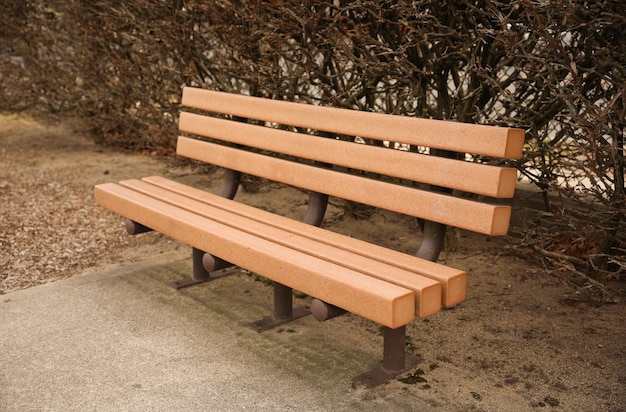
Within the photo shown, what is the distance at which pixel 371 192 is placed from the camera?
10.8ft

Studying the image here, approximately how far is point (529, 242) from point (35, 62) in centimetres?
580

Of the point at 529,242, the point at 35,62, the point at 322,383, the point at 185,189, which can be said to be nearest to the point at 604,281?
the point at 529,242

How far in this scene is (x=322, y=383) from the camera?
3.04 meters

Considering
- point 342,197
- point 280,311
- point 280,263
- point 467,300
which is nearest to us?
point 280,263

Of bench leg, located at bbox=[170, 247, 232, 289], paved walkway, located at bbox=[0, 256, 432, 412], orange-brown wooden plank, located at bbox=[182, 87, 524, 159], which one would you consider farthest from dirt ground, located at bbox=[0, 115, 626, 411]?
orange-brown wooden plank, located at bbox=[182, 87, 524, 159]

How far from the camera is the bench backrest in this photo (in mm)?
2835

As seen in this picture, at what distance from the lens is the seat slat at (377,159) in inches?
112

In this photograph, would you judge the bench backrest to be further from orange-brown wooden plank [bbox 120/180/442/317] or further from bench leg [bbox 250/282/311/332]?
bench leg [bbox 250/282/311/332]

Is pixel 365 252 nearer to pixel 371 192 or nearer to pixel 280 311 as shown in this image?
pixel 371 192

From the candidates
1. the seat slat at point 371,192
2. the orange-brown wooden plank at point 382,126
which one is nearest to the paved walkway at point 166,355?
the seat slat at point 371,192

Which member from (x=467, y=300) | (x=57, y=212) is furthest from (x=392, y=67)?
(x=57, y=212)

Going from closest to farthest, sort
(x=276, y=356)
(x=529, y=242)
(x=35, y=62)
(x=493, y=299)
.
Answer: (x=276, y=356), (x=529, y=242), (x=493, y=299), (x=35, y=62)

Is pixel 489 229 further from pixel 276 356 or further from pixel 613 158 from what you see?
pixel 276 356

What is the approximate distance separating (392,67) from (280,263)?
1.53 metres
